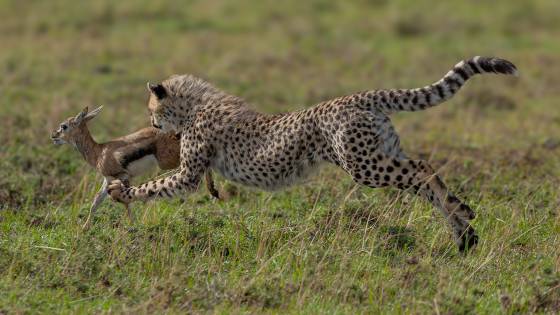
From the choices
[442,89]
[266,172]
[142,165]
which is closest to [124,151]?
[142,165]

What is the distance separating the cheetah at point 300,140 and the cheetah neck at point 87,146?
45 centimetres

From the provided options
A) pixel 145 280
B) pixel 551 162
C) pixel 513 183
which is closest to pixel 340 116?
pixel 145 280

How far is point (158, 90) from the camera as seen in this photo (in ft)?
23.6

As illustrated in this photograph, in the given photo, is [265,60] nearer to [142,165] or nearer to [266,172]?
[142,165]

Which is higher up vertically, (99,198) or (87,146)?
(87,146)

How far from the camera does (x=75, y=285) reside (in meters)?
5.65

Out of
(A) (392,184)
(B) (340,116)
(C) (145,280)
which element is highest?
(B) (340,116)

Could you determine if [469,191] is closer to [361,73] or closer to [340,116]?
[340,116]

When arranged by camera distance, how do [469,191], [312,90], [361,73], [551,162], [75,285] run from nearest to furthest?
[75,285]
[469,191]
[551,162]
[312,90]
[361,73]

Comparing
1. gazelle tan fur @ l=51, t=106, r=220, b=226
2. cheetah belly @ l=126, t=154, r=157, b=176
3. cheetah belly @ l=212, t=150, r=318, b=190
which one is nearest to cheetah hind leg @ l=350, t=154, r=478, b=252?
cheetah belly @ l=212, t=150, r=318, b=190

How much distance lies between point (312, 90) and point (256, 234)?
635cm

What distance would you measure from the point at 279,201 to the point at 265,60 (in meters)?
6.58

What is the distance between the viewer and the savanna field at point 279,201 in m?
5.61

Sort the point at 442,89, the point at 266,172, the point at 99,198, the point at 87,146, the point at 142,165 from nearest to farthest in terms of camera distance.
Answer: the point at 442,89, the point at 266,172, the point at 99,198, the point at 142,165, the point at 87,146
